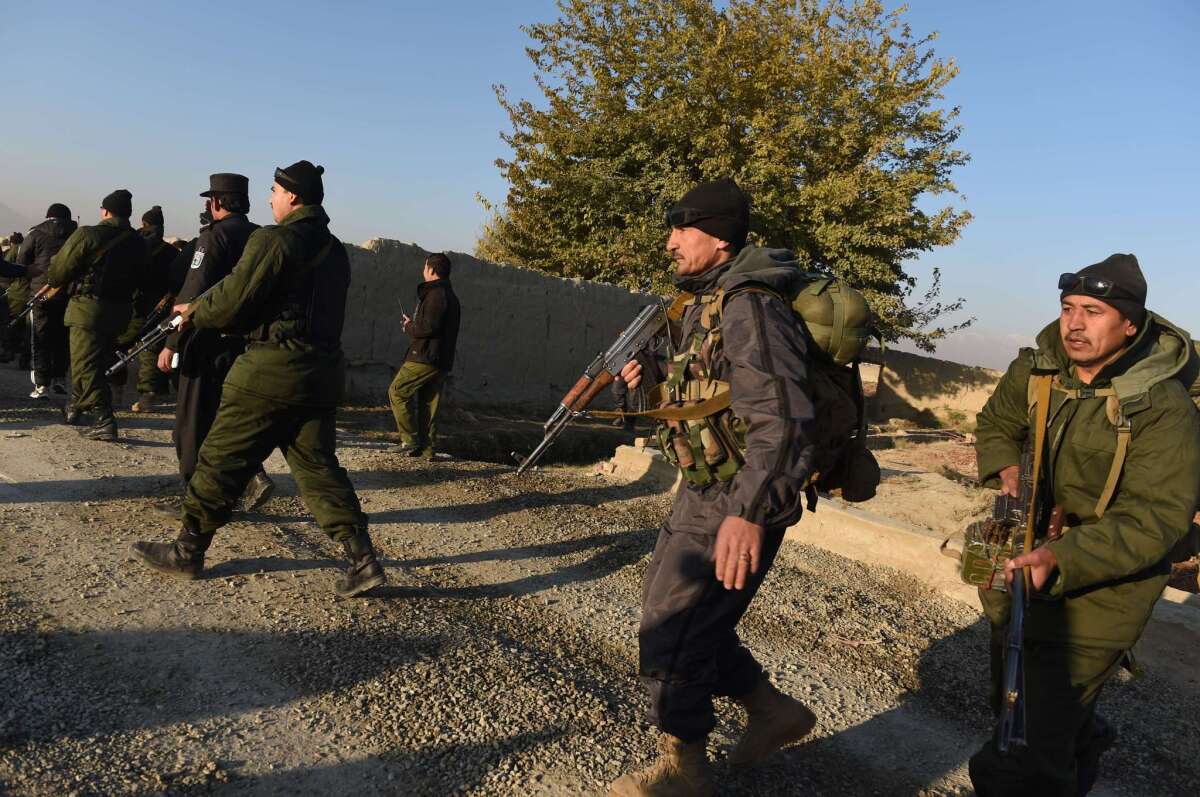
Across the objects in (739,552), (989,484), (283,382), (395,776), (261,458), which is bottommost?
(395,776)

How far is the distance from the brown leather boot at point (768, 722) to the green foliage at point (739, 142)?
44.1 feet

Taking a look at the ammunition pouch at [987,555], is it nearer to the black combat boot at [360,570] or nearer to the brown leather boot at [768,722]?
the brown leather boot at [768,722]

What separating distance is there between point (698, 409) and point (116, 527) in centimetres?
325

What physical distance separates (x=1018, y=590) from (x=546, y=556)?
2.93m

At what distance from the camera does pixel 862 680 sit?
144 inches

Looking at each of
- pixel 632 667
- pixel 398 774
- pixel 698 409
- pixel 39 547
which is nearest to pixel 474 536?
pixel 632 667

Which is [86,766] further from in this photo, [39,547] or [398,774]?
[39,547]

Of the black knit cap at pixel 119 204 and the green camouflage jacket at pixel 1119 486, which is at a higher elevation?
the black knit cap at pixel 119 204

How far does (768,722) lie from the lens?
8.68 ft

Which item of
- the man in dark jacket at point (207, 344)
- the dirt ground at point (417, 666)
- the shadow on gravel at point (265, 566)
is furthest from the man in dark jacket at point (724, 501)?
the man in dark jacket at point (207, 344)

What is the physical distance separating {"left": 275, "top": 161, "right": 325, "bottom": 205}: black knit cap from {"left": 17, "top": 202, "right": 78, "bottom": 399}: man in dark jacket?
443 centimetres

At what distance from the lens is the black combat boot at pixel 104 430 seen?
6.01m

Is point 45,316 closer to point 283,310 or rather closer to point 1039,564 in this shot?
point 283,310

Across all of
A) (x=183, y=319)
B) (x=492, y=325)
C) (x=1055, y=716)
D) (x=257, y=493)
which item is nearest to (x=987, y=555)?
(x=1055, y=716)
